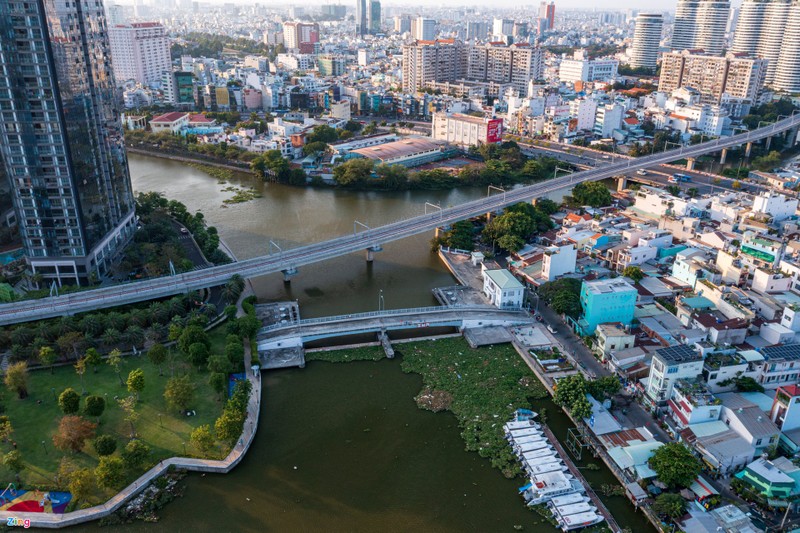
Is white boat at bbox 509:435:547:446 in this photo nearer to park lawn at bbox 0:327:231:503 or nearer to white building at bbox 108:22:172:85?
park lawn at bbox 0:327:231:503

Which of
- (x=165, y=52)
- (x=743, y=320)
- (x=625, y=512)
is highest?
(x=165, y=52)

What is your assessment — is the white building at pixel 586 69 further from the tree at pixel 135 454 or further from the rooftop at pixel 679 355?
the tree at pixel 135 454

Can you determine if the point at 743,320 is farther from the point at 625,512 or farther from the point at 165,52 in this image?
the point at 165,52

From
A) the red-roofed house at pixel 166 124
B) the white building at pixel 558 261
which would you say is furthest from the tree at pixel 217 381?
the red-roofed house at pixel 166 124

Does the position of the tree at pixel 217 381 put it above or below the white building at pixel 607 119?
below

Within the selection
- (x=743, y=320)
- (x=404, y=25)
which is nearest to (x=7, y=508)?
(x=743, y=320)

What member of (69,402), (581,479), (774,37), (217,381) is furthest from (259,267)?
(774,37)
